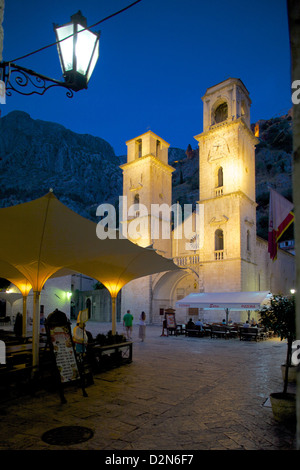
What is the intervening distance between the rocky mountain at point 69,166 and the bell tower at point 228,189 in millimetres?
44919

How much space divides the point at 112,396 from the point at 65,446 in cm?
252

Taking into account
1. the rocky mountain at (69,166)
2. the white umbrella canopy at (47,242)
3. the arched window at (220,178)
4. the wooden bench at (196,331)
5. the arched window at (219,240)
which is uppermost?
the rocky mountain at (69,166)

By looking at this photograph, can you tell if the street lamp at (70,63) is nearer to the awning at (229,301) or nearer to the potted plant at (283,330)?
the potted plant at (283,330)

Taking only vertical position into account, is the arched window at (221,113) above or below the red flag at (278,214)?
above

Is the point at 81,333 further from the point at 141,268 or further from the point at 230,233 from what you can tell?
the point at 230,233

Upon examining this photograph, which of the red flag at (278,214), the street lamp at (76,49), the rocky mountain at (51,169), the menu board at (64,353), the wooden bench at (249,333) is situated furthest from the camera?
the rocky mountain at (51,169)

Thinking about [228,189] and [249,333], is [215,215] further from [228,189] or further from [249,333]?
[249,333]

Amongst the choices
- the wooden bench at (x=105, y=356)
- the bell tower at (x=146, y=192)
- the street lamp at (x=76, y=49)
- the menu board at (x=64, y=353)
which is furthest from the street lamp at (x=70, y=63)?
the bell tower at (x=146, y=192)

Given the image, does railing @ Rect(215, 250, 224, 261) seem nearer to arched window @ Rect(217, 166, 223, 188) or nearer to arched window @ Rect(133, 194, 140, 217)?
arched window @ Rect(217, 166, 223, 188)

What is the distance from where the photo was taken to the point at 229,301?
59.5 ft

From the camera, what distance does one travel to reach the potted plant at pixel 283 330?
5.16 metres

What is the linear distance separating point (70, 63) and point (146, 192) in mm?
25497

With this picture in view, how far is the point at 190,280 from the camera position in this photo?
29.9 m

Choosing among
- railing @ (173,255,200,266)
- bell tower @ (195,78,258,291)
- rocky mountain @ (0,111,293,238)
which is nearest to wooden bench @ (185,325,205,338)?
bell tower @ (195,78,258,291)
